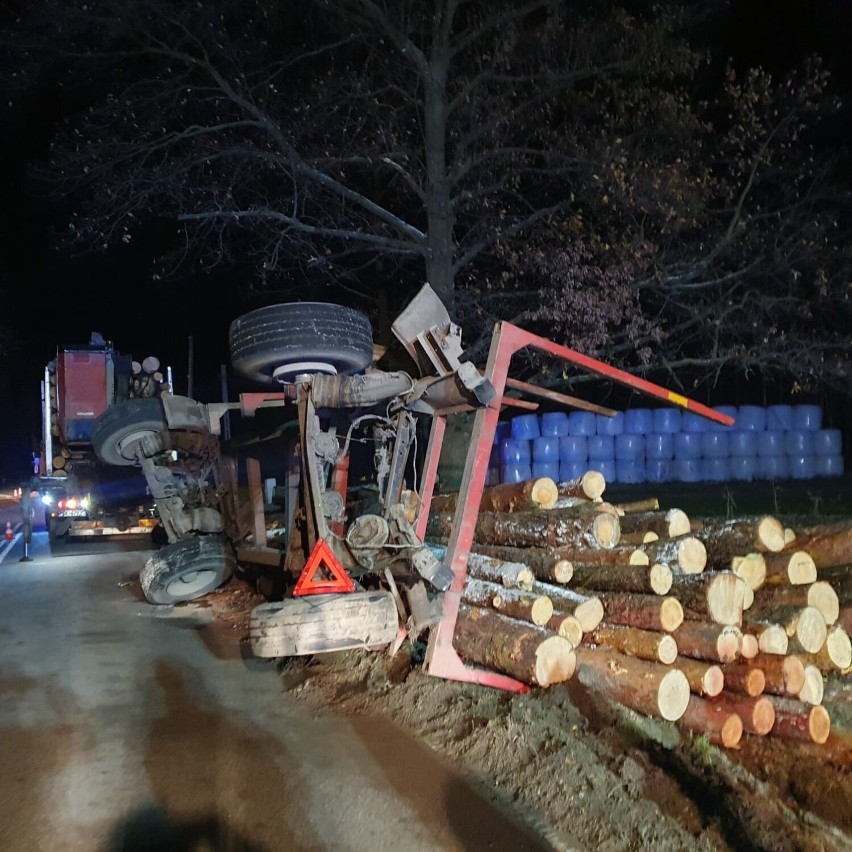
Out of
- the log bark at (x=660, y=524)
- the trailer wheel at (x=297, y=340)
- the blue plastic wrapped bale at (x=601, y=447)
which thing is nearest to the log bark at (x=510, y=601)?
the log bark at (x=660, y=524)

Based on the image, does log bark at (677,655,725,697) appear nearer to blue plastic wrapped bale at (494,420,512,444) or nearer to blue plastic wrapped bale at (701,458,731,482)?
blue plastic wrapped bale at (701,458,731,482)

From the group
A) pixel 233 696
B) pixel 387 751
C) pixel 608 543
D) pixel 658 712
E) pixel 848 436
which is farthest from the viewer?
pixel 848 436

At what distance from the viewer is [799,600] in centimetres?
599

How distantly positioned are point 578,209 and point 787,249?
3.56m

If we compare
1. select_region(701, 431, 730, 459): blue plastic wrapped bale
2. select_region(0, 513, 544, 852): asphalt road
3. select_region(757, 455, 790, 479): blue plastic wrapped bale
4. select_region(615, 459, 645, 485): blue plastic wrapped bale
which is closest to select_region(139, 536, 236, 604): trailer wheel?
select_region(0, 513, 544, 852): asphalt road

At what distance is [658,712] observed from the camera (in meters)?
5.17

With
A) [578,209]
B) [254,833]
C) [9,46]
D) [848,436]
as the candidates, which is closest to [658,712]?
[254,833]

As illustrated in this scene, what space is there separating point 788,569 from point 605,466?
35.9 feet

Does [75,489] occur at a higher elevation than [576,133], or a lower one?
lower

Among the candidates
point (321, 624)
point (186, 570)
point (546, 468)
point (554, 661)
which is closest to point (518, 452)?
point (546, 468)

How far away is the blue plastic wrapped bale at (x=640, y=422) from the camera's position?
57.0 ft

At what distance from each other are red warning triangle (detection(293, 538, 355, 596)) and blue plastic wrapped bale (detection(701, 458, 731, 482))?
13443 mm

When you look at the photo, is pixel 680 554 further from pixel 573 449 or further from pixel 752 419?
pixel 752 419

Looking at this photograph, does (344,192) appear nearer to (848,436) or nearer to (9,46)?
(9,46)
